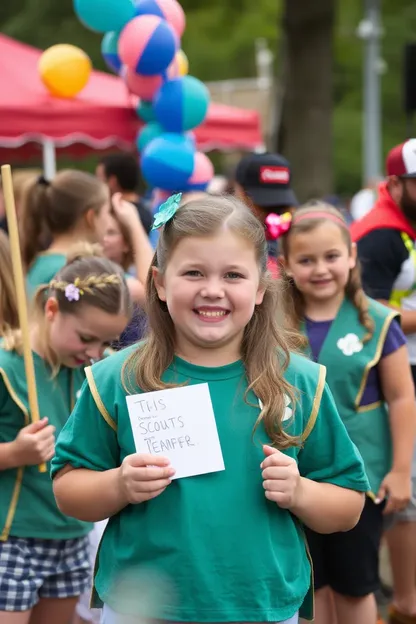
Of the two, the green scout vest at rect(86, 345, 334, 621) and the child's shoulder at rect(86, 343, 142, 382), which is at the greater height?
the child's shoulder at rect(86, 343, 142, 382)

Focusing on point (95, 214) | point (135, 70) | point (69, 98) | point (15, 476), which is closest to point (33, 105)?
point (69, 98)

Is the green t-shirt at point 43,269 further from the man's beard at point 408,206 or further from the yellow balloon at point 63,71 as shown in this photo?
the yellow balloon at point 63,71

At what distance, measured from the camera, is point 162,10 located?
7281 millimetres

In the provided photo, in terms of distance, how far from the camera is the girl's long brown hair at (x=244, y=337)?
2357 millimetres

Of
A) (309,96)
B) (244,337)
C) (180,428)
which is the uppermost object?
(244,337)

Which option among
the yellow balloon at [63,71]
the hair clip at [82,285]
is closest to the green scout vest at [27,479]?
the hair clip at [82,285]

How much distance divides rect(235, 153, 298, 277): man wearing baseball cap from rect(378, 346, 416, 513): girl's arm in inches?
44.0

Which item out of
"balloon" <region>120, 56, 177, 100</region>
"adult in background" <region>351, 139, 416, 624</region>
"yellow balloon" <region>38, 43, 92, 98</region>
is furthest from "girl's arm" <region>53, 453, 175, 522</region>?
"yellow balloon" <region>38, 43, 92, 98</region>

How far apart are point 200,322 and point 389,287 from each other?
1920 mm

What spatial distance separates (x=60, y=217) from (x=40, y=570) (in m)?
1.90

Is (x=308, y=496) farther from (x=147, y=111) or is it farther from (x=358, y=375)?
(x=147, y=111)

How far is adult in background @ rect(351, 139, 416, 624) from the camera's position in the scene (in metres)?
4.07

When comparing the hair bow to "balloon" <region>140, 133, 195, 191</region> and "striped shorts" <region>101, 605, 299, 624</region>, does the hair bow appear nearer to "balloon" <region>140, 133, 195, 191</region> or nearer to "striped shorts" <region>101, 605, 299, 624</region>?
"striped shorts" <region>101, 605, 299, 624</region>

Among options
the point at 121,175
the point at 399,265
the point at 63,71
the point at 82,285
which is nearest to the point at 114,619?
the point at 82,285
